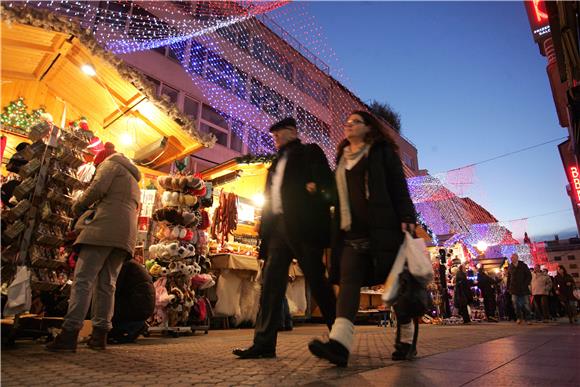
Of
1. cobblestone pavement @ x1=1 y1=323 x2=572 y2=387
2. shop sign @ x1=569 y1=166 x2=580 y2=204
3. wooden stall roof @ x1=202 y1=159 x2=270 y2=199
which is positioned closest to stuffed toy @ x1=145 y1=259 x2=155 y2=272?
cobblestone pavement @ x1=1 y1=323 x2=572 y2=387

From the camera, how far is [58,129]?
15.5 feet

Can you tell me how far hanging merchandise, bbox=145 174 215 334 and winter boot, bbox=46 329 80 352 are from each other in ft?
7.58

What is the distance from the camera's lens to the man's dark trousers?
3168mm

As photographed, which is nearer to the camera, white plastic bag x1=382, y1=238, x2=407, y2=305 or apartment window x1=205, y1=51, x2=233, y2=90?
white plastic bag x1=382, y1=238, x2=407, y2=305

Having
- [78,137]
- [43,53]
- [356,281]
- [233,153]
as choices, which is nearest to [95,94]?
[43,53]

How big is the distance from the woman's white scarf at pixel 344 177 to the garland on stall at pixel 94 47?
4.26m

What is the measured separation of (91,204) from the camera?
13.1ft

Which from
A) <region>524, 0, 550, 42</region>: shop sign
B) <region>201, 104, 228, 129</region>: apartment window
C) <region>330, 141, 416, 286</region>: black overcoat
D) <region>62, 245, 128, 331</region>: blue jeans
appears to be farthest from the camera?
<region>201, 104, 228, 129</region>: apartment window

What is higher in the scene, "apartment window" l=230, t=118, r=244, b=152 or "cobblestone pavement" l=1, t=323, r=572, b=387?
"apartment window" l=230, t=118, r=244, b=152

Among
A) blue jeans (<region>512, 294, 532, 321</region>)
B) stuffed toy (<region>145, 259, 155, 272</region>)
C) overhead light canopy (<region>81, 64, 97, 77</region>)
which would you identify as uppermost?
overhead light canopy (<region>81, 64, 97, 77</region>)

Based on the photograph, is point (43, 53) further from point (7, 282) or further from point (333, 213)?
point (333, 213)

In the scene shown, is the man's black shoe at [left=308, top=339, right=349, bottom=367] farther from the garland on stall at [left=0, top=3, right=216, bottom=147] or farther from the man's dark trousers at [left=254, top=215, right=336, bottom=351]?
the garland on stall at [left=0, top=3, right=216, bottom=147]

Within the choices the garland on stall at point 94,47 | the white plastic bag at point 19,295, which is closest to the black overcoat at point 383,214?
the white plastic bag at point 19,295

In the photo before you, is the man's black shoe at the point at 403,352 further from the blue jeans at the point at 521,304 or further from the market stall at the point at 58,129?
the blue jeans at the point at 521,304
